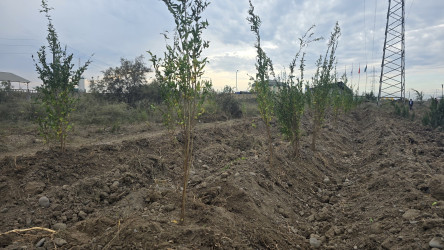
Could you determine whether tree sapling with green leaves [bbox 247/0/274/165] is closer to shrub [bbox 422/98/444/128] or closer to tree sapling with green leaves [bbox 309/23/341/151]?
tree sapling with green leaves [bbox 309/23/341/151]

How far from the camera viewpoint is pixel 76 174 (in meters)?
5.86

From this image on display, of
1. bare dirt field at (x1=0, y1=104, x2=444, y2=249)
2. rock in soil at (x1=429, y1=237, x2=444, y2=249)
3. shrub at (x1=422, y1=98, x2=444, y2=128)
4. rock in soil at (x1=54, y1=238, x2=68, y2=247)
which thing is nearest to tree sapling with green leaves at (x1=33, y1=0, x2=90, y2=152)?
bare dirt field at (x1=0, y1=104, x2=444, y2=249)

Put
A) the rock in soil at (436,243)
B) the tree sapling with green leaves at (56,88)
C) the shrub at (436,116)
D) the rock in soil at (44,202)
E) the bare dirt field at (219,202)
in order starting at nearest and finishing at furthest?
the rock in soil at (436,243), the bare dirt field at (219,202), the rock in soil at (44,202), the tree sapling with green leaves at (56,88), the shrub at (436,116)

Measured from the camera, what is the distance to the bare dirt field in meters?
3.15

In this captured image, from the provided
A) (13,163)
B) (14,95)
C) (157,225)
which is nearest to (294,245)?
(157,225)

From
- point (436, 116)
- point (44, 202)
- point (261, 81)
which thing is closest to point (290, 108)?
point (261, 81)

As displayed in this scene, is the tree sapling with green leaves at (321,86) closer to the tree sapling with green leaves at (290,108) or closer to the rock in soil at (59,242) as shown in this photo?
the tree sapling with green leaves at (290,108)

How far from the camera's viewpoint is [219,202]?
4.17 meters


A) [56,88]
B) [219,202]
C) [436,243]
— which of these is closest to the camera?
[436,243]

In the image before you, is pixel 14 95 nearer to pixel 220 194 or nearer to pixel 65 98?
pixel 65 98

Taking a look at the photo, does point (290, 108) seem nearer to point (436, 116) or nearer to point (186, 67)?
point (186, 67)

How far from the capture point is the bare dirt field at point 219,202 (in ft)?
10.3

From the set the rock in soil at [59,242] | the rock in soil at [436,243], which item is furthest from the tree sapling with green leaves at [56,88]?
the rock in soil at [436,243]

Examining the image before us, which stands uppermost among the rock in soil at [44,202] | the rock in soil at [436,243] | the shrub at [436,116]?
the shrub at [436,116]
